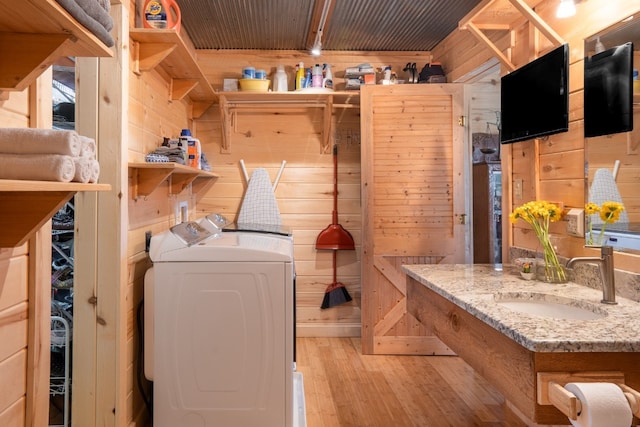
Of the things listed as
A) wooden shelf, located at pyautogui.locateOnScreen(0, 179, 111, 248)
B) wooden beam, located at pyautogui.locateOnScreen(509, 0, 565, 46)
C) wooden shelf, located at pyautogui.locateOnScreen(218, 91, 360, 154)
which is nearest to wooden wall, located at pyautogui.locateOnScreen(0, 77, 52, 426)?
wooden shelf, located at pyautogui.locateOnScreen(0, 179, 111, 248)

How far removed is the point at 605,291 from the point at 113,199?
1.93 meters

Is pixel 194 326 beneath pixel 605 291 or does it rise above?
beneath

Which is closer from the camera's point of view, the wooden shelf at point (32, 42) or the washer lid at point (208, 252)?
the wooden shelf at point (32, 42)

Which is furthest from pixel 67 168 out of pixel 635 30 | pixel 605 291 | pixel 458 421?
pixel 458 421

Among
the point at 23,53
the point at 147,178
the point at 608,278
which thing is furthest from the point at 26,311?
the point at 608,278

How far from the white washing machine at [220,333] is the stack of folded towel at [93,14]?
3.69 feet

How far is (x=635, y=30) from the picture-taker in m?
1.55

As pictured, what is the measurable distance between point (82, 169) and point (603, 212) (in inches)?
70.7

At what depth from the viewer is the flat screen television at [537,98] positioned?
6.28 feet

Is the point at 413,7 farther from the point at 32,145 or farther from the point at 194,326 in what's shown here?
the point at 32,145

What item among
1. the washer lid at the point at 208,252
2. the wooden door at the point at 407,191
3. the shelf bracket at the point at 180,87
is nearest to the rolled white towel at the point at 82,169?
the washer lid at the point at 208,252

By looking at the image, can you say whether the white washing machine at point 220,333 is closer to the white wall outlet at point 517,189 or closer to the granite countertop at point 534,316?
the granite countertop at point 534,316

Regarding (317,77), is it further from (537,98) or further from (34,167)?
(34,167)

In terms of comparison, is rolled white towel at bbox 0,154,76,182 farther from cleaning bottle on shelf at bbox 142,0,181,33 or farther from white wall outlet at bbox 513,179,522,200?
white wall outlet at bbox 513,179,522,200
